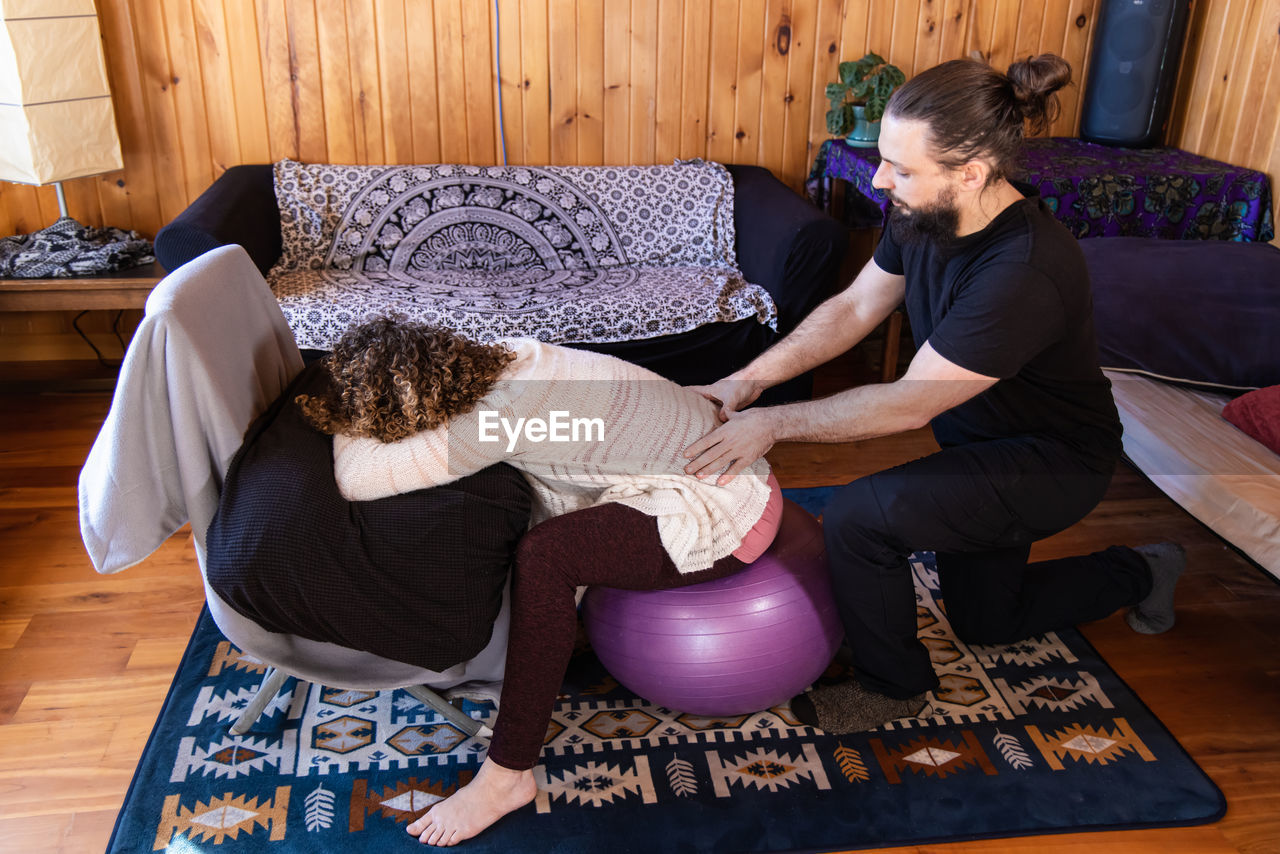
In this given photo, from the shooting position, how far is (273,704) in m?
1.87

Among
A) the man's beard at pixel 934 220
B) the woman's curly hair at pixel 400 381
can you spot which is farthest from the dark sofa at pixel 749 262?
the woman's curly hair at pixel 400 381

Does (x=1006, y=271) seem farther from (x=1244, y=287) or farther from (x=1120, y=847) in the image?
(x=1244, y=287)

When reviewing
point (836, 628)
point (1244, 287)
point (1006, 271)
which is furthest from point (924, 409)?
point (1244, 287)

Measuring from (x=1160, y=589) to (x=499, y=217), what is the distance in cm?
211

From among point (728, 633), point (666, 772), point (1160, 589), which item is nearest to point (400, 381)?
point (728, 633)

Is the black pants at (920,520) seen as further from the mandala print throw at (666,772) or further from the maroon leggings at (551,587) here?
the maroon leggings at (551,587)

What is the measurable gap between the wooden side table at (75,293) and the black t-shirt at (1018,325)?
6.98ft

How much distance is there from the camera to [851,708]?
1.84 m

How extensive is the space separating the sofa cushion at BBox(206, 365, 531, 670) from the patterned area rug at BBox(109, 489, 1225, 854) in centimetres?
29

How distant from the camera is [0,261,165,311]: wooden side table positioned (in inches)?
113

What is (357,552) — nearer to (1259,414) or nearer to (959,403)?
(959,403)

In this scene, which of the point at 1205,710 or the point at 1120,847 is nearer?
the point at 1120,847

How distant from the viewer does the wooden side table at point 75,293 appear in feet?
9.39

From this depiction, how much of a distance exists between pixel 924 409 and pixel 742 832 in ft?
2.43
